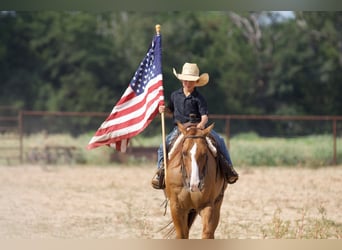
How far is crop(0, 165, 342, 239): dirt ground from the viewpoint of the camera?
11164mm

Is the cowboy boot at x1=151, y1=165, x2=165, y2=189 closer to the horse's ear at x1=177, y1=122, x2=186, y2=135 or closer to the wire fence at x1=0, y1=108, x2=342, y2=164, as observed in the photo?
the horse's ear at x1=177, y1=122, x2=186, y2=135

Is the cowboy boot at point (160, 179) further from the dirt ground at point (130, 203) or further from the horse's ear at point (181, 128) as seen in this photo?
the dirt ground at point (130, 203)

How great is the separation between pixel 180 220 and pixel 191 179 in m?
0.69

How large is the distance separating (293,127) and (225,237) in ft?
75.5

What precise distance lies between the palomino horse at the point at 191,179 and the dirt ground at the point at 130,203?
1686 millimetres

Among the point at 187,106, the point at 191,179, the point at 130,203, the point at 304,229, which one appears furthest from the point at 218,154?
the point at 130,203

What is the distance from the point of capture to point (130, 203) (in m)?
14.2

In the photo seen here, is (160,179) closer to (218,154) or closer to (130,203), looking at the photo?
(218,154)

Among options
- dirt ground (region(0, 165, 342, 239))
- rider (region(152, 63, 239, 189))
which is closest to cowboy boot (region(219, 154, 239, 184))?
rider (region(152, 63, 239, 189))

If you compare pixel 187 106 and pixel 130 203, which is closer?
pixel 187 106

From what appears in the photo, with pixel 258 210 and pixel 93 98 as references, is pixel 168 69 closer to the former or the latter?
pixel 93 98

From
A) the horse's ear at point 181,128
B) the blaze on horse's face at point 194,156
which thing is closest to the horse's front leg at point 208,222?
the blaze on horse's face at point 194,156

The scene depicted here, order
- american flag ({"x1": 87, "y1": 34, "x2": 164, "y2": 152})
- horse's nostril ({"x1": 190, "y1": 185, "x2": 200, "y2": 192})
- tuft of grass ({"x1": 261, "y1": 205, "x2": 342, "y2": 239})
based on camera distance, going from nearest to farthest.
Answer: horse's nostril ({"x1": 190, "y1": 185, "x2": 200, "y2": 192}), american flag ({"x1": 87, "y1": 34, "x2": 164, "y2": 152}), tuft of grass ({"x1": 261, "y1": 205, "x2": 342, "y2": 239})
